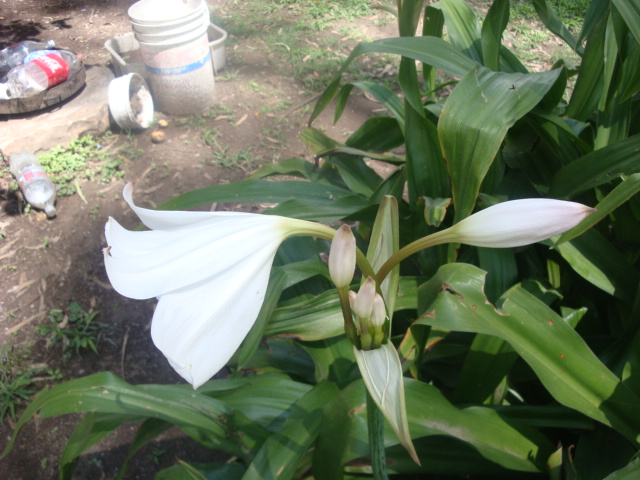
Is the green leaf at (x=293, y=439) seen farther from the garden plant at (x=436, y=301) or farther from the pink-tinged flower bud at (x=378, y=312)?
the pink-tinged flower bud at (x=378, y=312)

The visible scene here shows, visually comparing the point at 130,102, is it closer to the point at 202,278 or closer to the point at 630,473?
the point at 202,278

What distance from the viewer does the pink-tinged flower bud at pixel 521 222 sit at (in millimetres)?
524

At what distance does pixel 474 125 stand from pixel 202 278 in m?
0.68

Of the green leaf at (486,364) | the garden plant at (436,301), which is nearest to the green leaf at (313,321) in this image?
the garden plant at (436,301)

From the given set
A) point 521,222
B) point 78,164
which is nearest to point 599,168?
point 521,222

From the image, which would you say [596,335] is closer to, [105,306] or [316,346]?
[316,346]

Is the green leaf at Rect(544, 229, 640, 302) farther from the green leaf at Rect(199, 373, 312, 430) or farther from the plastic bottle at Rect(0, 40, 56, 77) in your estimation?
the plastic bottle at Rect(0, 40, 56, 77)

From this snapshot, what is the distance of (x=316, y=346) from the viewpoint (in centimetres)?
118

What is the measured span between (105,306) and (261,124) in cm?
130

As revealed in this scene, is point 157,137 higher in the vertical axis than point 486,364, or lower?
lower

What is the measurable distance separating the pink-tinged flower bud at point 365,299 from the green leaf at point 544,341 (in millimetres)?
389

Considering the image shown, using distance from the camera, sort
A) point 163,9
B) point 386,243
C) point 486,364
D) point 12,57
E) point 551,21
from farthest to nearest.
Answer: point 12,57 < point 163,9 < point 551,21 < point 486,364 < point 386,243

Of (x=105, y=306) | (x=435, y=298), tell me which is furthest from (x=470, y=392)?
(x=105, y=306)

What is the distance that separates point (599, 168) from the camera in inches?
Answer: 43.8
